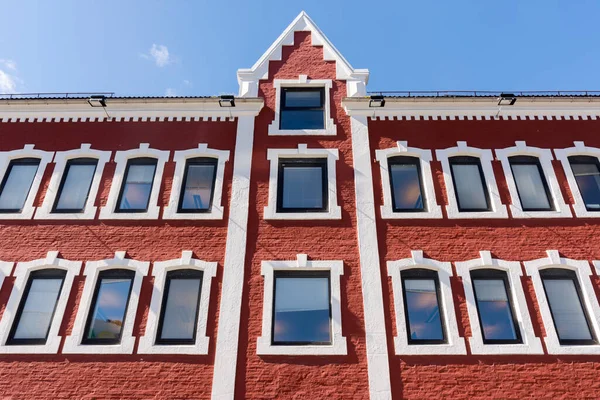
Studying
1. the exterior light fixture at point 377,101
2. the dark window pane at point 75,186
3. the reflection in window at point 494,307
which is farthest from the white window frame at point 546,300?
the dark window pane at point 75,186

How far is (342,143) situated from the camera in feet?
45.3

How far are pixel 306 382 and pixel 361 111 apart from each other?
26.3ft

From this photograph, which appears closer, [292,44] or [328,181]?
[328,181]

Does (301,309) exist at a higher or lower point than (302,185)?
lower

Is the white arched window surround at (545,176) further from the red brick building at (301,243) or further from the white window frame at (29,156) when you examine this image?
the white window frame at (29,156)

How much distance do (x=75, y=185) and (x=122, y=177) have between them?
54.8 inches

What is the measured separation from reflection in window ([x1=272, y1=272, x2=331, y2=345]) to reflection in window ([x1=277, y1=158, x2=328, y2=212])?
2.04 m

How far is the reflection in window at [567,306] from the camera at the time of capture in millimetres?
10992

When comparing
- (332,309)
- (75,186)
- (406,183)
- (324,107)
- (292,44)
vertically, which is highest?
(292,44)

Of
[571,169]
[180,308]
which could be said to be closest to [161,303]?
[180,308]

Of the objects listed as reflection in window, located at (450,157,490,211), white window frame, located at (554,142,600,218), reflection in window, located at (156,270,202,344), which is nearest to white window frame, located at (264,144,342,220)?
reflection in window, located at (156,270,202,344)

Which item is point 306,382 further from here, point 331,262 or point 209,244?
point 209,244

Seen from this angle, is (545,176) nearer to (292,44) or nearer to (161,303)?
(292,44)

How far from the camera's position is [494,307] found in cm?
1131
